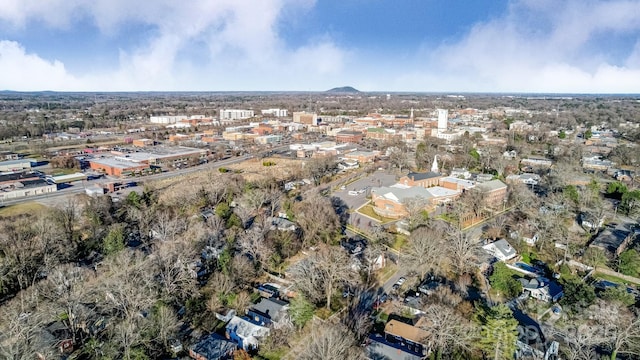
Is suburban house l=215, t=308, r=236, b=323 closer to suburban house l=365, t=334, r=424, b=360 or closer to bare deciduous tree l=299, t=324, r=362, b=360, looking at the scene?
bare deciduous tree l=299, t=324, r=362, b=360

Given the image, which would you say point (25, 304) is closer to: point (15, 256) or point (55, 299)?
point (55, 299)

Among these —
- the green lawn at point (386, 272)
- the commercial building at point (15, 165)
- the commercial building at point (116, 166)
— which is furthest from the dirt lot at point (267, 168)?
the commercial building at point (15, 165)

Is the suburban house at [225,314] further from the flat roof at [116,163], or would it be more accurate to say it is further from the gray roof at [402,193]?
the flat roof at [116,163]

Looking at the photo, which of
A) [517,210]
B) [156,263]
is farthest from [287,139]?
[156,263]

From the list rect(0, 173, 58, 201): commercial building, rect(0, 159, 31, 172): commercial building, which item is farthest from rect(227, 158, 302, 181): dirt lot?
rect(0, 159, 31, 172): commercial building

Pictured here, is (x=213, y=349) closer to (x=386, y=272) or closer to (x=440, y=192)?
(x=386, y=272)

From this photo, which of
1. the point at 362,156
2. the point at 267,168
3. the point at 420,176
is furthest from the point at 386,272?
A: the point at 362,156
